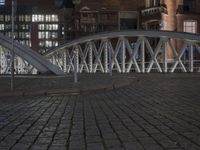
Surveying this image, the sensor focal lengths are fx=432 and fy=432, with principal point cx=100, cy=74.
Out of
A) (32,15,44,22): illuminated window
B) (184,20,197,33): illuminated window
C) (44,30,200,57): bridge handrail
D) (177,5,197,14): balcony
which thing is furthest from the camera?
(32,15,44,22): illuminated window

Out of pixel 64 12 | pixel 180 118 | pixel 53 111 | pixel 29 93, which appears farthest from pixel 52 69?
pixel 64 12

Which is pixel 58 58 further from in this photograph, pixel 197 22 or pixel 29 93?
pixel 29 93

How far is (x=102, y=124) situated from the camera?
7426 millimetres

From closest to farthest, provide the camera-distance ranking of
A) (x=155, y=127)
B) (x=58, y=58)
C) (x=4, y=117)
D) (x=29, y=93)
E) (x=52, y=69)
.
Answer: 1. (x=155, y=127)
2. (x=4, y=117)
3. (x=29, y=93)
4. (x=52, y=69)
5. (x=58, y=58)

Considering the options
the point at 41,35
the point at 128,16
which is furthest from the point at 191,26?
the point at 41,35

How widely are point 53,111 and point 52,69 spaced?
14482 mm

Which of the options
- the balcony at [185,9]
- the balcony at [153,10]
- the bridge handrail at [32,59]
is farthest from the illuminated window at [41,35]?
the bridge handrail at [32,59]

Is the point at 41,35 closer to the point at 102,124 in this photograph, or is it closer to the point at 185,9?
the point at 185,9

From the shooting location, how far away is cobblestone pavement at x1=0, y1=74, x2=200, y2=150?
5801 mm

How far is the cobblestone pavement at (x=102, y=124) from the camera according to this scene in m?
5.80

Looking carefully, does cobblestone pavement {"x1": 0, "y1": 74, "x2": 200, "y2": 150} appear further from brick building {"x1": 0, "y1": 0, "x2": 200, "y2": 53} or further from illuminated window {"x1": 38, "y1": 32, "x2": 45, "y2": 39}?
illuminated window {"x1": 38, "y1": 32, "x2": 45, "y2": 39}

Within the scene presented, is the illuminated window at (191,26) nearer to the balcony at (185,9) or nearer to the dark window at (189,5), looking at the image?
the balcony at (185,9)

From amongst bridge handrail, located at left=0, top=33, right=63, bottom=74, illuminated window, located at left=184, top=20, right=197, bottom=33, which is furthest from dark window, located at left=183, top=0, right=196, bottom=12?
bridge handrail, located at left=0, top=33, right=63, bottom=74

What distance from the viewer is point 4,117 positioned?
847cm
